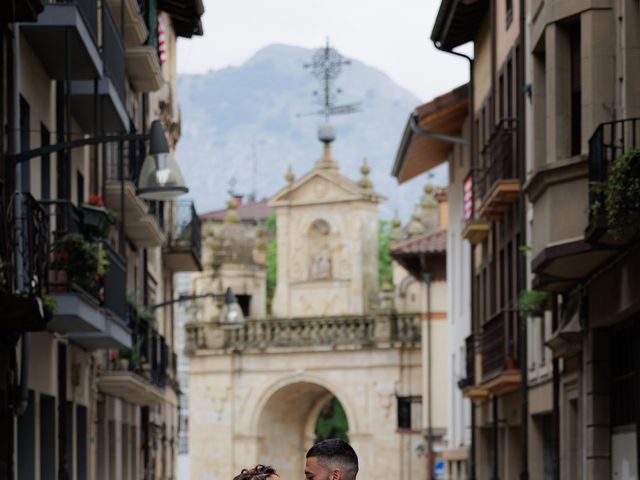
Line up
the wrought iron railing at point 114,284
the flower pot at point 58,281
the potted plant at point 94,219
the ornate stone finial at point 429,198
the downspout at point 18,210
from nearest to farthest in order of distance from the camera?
the downspout at point 18,210 < the flower pot at point 58,281 < the potted plant at point 94,219 < the wrought iron railing at point 114,284 < the ornate stone finial at point 429,198

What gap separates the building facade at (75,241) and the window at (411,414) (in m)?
24.1

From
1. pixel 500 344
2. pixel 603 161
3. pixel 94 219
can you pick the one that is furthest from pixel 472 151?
pixel 603 161

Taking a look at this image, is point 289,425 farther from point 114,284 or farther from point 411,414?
point 114,284

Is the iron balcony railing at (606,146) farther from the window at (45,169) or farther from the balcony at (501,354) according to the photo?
the balcony at (501,354)

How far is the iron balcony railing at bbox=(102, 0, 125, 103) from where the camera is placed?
2441cm

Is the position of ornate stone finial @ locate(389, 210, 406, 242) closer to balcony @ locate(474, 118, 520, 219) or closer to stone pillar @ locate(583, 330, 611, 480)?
balcony @ locate(474, 118, 520, 219)

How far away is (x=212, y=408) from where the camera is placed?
2672 inches

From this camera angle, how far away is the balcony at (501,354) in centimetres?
3203

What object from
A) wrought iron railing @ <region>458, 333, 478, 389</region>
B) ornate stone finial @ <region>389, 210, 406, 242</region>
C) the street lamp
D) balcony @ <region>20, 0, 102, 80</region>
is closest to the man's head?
the street lamp

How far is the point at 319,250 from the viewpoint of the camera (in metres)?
69.0

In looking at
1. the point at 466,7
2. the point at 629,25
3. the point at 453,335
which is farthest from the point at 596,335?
the point at 453,335

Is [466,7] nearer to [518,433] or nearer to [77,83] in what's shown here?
[518,433]

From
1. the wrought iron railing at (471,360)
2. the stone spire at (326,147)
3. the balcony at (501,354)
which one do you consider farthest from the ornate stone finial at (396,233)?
the balcony at (501,354)

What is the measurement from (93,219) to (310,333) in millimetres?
44095
